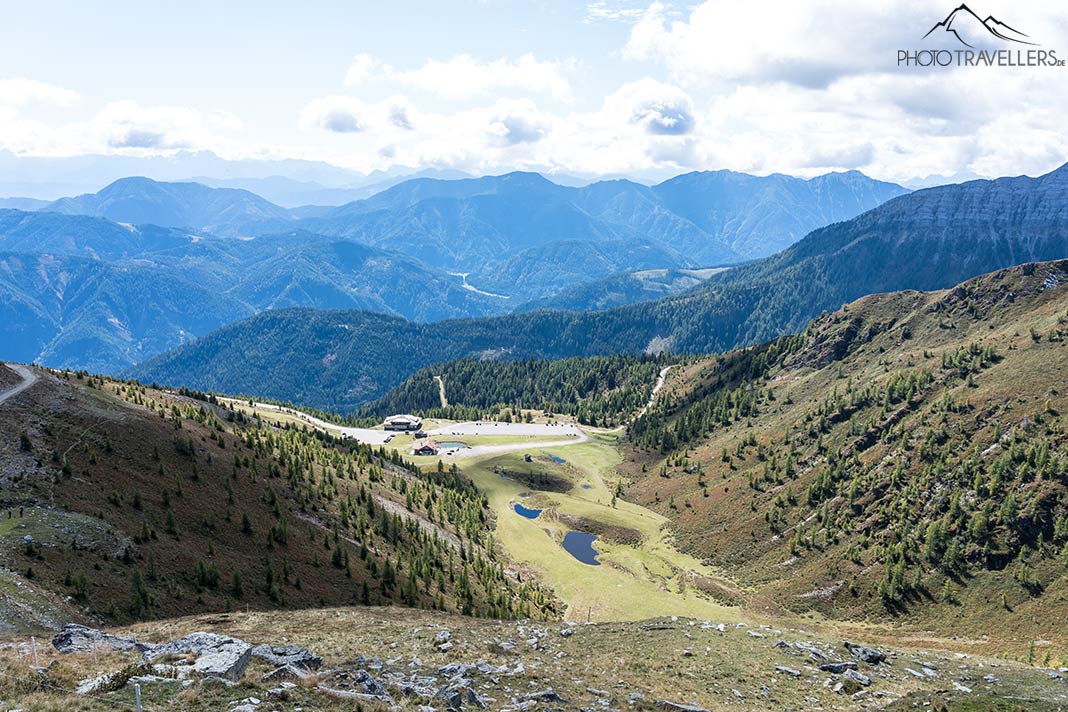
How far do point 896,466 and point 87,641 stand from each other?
115 metres

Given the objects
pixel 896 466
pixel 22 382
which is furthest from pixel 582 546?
pixel 22 382

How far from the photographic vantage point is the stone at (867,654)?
46.6 m

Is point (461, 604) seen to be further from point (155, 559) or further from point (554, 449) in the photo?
point (554, 449)

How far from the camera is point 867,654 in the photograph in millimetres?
47281

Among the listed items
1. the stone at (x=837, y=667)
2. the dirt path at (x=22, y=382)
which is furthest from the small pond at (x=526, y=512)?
the stone at (x=837, y=667)

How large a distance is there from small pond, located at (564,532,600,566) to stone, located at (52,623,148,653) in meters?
82.5

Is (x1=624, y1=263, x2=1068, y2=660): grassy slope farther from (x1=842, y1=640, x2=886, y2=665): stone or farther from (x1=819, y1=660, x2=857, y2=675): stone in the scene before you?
(x1=819, y1=660, x2=857, y2=675): stone

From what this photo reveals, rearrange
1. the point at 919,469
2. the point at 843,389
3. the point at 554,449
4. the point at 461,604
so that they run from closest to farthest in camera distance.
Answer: the point at 461,604
the point at 919,469
the point at 843,389
the point at 554,449

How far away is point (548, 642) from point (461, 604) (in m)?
27.2

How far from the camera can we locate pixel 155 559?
54062mm

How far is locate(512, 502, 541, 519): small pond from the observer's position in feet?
436

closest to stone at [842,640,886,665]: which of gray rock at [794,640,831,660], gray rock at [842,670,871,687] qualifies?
gray rock at [794,640,831,660]

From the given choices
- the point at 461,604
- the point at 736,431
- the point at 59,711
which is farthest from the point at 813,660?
the point at 736,431

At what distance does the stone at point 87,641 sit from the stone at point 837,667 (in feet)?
152
